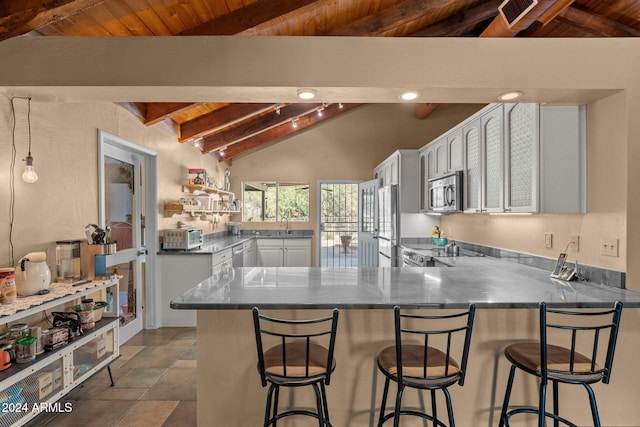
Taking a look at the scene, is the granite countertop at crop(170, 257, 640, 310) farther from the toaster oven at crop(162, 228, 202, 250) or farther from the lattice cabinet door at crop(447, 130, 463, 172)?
the toaster oven at crop(162, 228, 202, 250)

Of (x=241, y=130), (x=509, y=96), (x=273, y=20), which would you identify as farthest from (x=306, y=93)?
(x=241, y=130)

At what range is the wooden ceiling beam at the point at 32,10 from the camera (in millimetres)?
1601

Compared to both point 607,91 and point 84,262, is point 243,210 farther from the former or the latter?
point 607,91

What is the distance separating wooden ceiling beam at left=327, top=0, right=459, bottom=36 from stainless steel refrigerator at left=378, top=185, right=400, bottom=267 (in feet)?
6.82

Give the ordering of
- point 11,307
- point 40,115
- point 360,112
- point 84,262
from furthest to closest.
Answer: point 360,112, point 84,262, point 40,115, point 11,307

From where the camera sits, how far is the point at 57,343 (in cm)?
198

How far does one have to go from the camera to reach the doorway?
7.02m

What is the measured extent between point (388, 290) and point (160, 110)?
295 cm

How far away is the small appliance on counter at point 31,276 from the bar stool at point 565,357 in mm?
2564

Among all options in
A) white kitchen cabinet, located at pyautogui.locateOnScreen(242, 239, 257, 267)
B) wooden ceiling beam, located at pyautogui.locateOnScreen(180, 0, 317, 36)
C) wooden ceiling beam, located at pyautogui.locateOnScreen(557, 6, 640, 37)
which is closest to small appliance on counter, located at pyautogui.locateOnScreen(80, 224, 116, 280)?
wooden ceiling beam, located at pyautogui.locateOnScreen(180, 0, 317, 36)

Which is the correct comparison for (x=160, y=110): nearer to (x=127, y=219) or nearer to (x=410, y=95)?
(x=127, y=219)

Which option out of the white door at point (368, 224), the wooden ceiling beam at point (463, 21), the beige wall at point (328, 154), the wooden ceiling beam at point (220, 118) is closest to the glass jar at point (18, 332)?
the wooden ceiling beam at point (220, 118)

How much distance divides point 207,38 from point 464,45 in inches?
55.8

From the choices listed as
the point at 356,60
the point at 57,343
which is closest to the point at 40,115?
the point at 57,343
